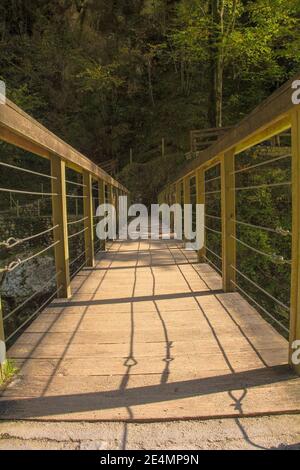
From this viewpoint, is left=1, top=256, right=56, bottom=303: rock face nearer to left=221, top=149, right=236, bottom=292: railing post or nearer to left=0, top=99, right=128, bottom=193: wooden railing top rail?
left=221, top=149, right=236, bottom=292: railing post

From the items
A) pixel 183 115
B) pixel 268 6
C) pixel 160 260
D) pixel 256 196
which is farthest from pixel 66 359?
pixel 183 115

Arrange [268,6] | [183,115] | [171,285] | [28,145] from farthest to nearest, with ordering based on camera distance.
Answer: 1. [183,115]
2. [268,6]
3. [171,285]
4. [28,145]

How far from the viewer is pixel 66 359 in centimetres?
195

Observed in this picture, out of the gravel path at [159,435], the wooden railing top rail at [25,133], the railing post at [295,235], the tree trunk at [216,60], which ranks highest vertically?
the tree trunk at [216,60]

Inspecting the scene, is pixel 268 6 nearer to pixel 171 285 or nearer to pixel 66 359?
pixel 171 285

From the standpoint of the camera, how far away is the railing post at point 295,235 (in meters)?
1.59

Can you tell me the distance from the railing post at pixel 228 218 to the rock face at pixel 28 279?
331 inches

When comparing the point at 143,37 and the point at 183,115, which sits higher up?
the point at 143,37

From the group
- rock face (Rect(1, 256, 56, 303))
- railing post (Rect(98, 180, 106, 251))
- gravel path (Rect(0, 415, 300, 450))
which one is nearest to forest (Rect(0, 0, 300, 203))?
rock face (Rect(1, 256, 56, 303))

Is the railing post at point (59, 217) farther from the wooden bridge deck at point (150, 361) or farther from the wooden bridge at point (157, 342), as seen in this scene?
the wooden bridge deck at point (150, 361)

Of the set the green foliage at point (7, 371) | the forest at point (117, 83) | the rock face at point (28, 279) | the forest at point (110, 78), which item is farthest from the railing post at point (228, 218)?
the forest at point (110, 78)

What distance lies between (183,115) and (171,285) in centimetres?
1850

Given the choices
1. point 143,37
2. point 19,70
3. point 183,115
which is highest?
point 143,37

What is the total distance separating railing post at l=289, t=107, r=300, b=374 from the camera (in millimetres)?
Answer: 1590
